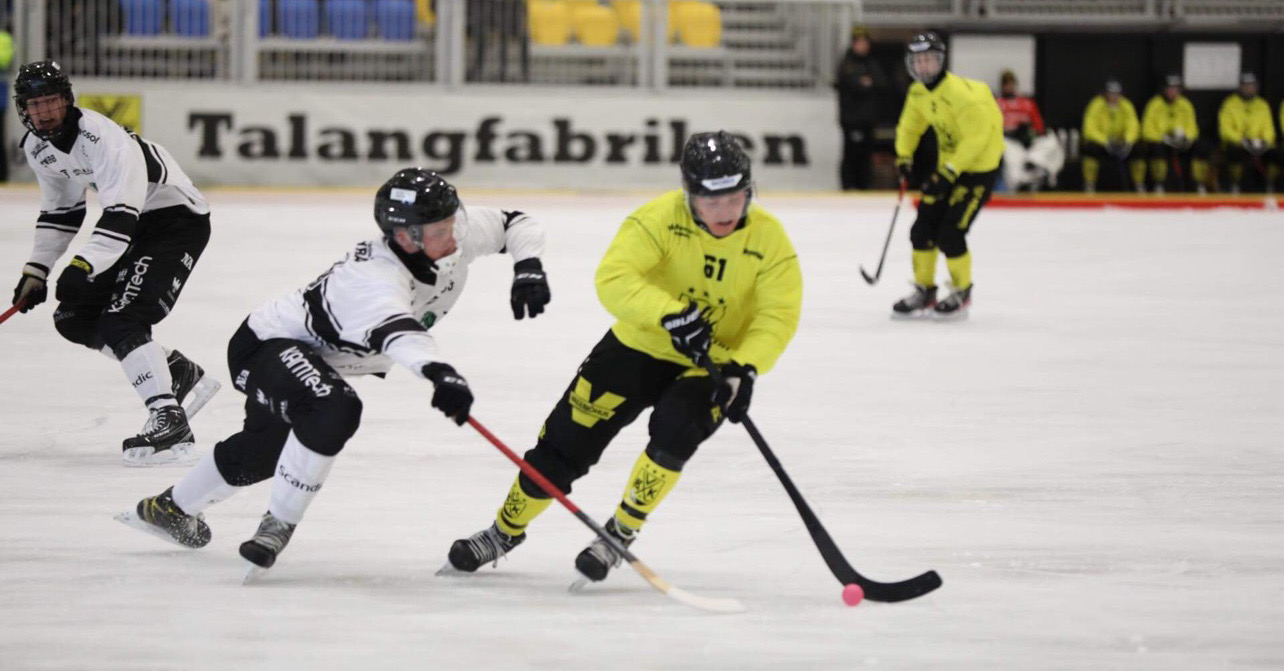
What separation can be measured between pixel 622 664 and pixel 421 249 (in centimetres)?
106

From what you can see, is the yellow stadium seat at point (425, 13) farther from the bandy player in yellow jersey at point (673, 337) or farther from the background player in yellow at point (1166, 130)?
the bandy player in yellow jersey at point (673, 337)

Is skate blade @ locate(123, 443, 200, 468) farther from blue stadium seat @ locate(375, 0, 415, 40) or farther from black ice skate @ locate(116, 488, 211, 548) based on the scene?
blue stadium seat @ locate(375, 0, 415, 40)

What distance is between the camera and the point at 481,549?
4051mm

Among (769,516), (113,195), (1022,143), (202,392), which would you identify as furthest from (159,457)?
(1022,143)

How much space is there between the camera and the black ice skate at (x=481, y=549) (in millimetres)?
4035

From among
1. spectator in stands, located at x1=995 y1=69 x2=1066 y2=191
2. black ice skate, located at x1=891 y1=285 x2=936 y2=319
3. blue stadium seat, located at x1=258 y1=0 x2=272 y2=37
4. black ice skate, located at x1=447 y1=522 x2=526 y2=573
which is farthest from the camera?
spectator in stands, located at x1=995 y1=69 x2=1066 y2=191

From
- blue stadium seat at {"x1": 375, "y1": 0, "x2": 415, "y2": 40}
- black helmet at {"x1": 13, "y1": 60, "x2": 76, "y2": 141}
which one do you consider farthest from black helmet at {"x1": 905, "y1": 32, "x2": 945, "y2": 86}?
blue stadium seat at {"x1": 375, "y1": 0, "x2": 415, "y2": 40}

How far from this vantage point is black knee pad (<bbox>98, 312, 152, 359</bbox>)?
5441mm

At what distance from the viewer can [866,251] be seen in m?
12.0

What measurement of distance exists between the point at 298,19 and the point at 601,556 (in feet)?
42.3

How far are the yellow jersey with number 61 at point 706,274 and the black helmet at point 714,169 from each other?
0.44 feet

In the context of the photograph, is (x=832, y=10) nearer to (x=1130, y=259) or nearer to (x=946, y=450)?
(x=1130, y=259)

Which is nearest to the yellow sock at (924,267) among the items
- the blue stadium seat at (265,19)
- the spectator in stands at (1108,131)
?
the blue stadium seat at (265,19)

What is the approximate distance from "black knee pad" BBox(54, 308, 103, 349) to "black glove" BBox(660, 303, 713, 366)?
254 cm
